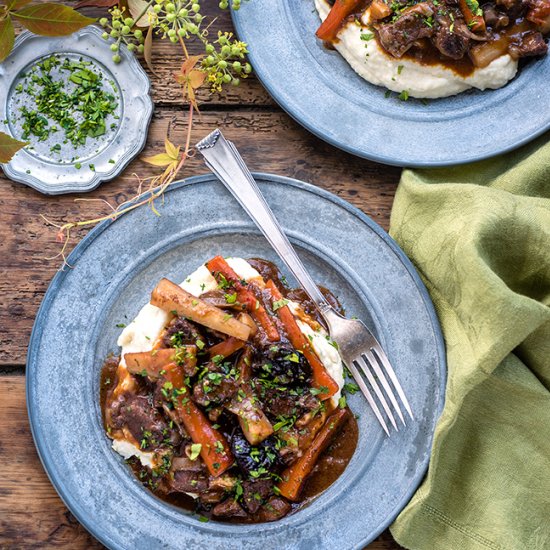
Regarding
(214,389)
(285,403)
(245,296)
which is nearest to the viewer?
(214,389)

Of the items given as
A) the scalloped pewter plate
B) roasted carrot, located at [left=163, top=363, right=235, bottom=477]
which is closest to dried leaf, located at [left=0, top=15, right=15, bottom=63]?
the scalloped pewter plate

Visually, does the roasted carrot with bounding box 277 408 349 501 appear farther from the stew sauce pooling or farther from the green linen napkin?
the green linen napkin

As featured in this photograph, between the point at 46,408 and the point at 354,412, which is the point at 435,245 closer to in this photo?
the point at 354,412

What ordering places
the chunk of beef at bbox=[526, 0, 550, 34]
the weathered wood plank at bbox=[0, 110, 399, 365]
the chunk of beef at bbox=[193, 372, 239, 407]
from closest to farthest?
1. the chunk of beef at bbox=[193, 372, 239, 407]
2. the chunk of beef at bbox=[526, 0, 550, 34]
3. the weathered wood plank at bbox=[0, 110, 399, 365]

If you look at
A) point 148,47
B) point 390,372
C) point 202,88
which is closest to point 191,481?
point 390,372

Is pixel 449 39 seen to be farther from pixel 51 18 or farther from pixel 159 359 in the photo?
pixel 159 359
